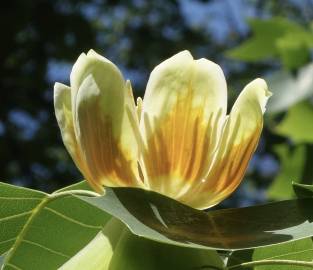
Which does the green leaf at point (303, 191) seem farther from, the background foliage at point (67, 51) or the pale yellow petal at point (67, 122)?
the background foliage at point (67, 51)

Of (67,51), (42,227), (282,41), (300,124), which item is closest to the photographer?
(42,227)

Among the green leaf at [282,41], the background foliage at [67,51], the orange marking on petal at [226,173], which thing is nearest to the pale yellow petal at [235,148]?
the orange marking on petal at [226,173]

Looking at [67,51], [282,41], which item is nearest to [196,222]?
[282,41]

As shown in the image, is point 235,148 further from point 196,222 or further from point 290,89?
point 290,89

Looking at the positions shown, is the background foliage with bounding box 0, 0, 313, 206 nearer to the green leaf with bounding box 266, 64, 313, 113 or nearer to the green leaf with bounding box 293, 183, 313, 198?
the green leaf with bounding box 266, 64, 313, 113

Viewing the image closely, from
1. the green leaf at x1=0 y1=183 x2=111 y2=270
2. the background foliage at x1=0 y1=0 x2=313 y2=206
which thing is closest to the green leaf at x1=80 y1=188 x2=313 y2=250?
the green leaf at x1=0 y1=183 x2=111 y2=270
